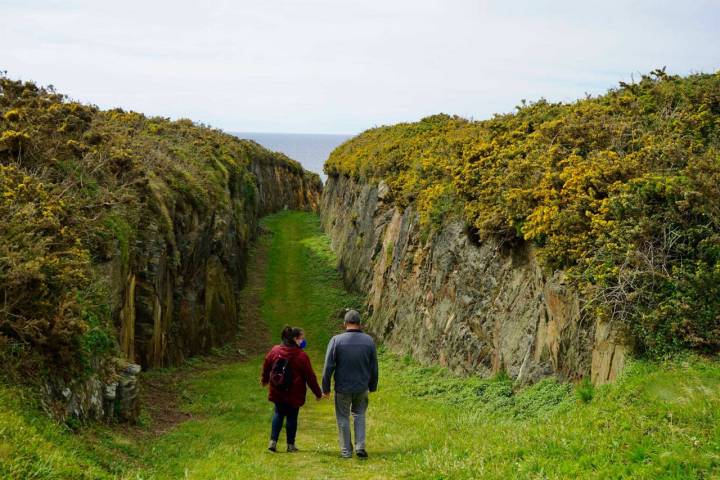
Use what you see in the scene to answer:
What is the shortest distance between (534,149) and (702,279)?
741 cm

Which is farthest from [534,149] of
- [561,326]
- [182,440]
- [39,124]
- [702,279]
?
[39,124]

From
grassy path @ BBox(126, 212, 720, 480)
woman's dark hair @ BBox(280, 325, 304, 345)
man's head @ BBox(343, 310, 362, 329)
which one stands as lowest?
grassy path @ BBox(126, 212, 720, 480)

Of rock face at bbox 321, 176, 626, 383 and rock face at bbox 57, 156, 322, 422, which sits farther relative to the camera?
rock face at bbox 321, 176, 626, 383

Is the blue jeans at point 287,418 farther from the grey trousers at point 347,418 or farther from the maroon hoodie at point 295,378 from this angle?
the grey trousers at point 347,418

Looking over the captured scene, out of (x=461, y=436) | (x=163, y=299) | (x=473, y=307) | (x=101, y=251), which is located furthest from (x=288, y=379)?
(x=163, y=299)

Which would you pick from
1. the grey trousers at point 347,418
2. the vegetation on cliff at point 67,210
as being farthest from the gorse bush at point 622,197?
the vegetation on cliff at point 67,210

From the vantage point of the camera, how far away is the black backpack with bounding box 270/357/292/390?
10.5 meters

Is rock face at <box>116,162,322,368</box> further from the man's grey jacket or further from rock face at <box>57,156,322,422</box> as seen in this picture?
the man's grey jacket

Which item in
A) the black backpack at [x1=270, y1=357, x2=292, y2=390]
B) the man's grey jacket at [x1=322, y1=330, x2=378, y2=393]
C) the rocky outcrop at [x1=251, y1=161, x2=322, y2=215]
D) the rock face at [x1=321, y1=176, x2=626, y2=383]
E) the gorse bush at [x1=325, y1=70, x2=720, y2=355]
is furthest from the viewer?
the rocky outcrop at [x1=251, y1=161, x2=322, y2=215]

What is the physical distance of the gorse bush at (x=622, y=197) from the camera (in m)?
9.79

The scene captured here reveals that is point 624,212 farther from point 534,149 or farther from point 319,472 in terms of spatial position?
point 319,472

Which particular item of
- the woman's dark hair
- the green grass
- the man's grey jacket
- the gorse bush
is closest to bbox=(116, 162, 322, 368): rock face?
the green grass

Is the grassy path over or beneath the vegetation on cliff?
beneath

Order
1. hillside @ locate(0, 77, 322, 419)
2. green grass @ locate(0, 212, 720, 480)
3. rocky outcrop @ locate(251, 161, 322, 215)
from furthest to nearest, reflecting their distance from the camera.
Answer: rocky outcrop @ locate(251, 161, 322, 215) < hillside @ locate(0, 77, 322, 419) < green grass @ locate(0, 212, 720, 480)
